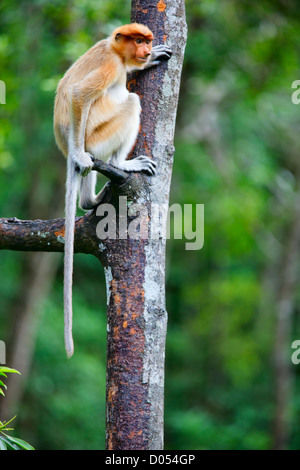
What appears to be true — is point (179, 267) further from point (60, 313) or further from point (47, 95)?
point (47, 95)

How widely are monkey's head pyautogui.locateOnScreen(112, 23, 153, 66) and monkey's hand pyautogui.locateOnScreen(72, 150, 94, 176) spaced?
594mm

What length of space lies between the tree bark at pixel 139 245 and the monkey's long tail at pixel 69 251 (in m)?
0.07

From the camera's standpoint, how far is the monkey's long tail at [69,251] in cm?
249

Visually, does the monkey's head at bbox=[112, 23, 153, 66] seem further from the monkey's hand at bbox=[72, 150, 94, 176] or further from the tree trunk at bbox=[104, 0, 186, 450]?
the monkey's hand at bbox=[72, 150, 94, 176]

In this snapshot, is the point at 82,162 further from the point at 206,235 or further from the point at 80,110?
the point at 206,235

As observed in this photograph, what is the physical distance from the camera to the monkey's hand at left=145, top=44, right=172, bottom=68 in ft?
9.59

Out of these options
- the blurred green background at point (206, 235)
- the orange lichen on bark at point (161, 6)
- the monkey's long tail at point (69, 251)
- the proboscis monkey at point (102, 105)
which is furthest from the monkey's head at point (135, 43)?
the blurred green background at point (206, 235)

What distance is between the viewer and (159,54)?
9.59 feet

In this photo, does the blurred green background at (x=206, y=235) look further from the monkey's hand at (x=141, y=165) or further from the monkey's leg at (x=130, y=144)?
the monkey's hand at (x=141, y=165)

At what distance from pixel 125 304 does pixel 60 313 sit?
850 cm

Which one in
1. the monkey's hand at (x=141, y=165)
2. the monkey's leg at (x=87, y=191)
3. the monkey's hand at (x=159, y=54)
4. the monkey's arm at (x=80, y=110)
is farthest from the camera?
the monkey's leg at (x=87, y=191)

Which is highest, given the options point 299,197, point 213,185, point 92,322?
point 213,185

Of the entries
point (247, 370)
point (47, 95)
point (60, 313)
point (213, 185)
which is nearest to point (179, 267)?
point (247, 370)
